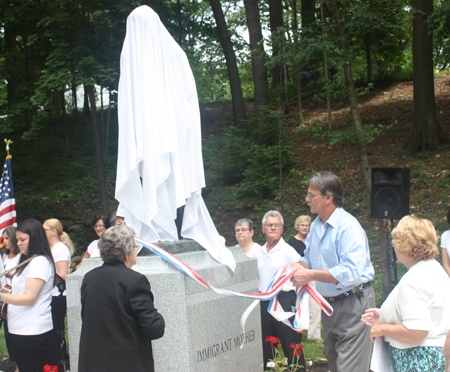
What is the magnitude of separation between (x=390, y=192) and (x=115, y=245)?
175 inches

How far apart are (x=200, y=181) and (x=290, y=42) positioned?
6.85 meters

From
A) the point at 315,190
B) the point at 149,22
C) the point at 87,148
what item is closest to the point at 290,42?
the point at 149,22

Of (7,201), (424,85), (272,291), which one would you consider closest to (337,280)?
(272,291)

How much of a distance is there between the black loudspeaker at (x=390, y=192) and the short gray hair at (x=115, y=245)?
4.25 meters

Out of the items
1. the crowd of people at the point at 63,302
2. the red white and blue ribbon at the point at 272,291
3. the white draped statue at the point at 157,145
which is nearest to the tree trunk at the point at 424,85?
the crowd of people at the point at 63,302

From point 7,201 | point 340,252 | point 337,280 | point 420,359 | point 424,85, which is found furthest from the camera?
point 424,85

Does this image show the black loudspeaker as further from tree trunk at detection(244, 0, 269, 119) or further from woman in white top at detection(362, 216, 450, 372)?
tree trunk at detection(244, 0, 269, 119)

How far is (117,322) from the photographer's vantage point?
293 centimetres

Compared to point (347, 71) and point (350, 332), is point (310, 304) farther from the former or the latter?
point (347, 71)

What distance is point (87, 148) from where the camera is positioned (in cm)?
2089

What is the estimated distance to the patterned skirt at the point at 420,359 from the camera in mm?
2730

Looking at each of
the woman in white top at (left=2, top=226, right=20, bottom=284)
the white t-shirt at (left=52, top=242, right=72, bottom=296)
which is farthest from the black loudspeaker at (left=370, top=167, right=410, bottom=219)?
the woman in white top at (left=2, top=226, right=20, bottom=284)

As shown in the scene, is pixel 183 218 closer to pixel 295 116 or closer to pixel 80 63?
pixel 80 63

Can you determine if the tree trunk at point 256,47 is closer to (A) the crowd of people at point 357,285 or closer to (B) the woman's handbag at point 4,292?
(A) the crowd of people at point 357,285
